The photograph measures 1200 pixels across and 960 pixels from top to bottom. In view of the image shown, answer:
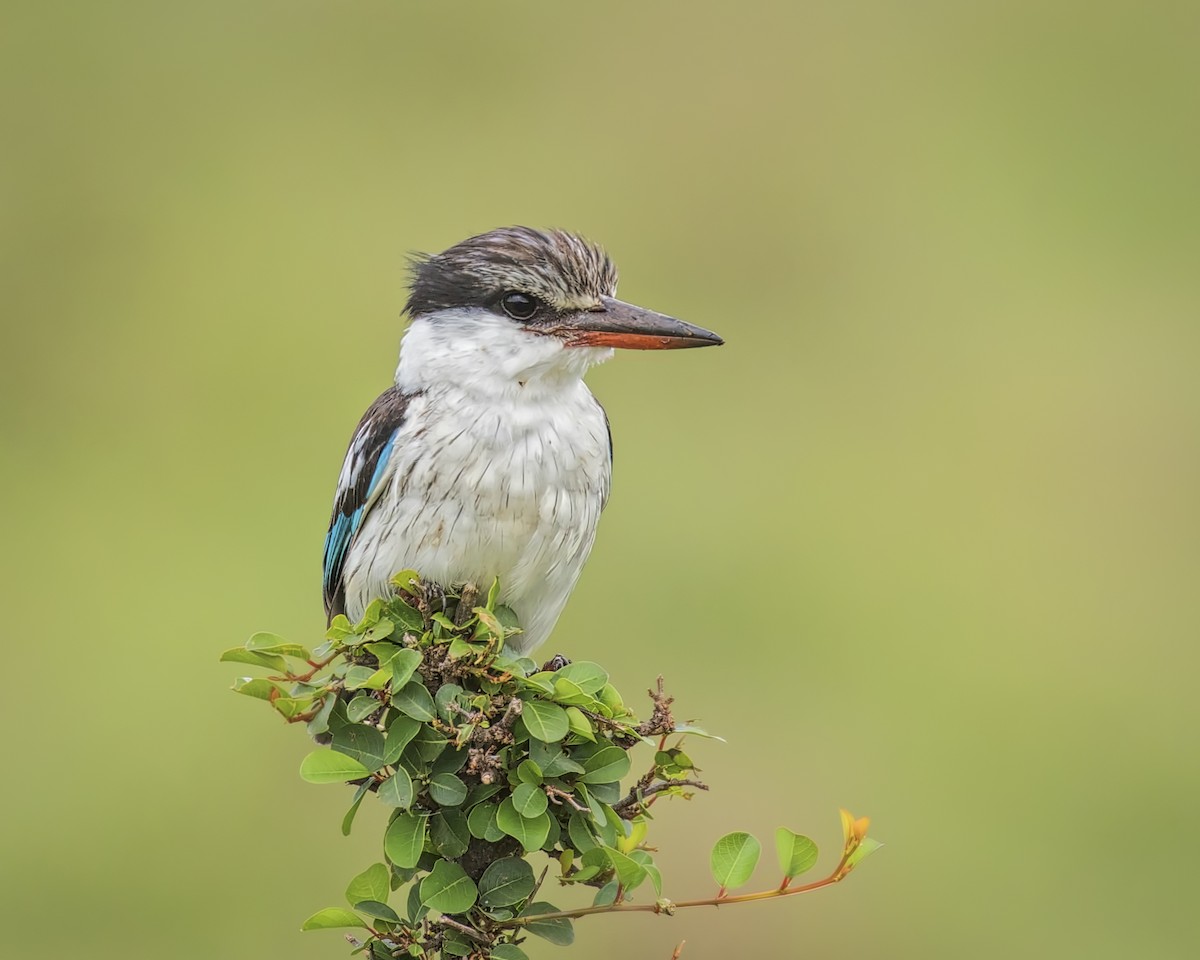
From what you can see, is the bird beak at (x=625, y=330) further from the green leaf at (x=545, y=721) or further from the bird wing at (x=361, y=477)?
the green leaf at (x=545, y=721)

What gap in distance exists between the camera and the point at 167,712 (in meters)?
6.04

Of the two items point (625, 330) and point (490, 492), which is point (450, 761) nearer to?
point (490, 492)

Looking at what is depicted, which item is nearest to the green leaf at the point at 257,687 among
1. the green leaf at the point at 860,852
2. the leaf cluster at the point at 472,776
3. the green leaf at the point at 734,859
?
the leaf cluster at the point at 472,776

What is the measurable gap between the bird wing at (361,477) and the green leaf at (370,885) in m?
0.99

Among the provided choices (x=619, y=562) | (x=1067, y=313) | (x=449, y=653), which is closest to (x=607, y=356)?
(x=449, y=653)

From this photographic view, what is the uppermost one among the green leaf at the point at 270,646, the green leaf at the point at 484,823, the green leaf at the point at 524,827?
the green leaf at the point at 270,646

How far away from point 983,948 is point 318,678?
12.2ft

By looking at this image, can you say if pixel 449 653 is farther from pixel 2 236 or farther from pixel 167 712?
pixel 2 236

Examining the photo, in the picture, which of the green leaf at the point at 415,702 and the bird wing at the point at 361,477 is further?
the bird wing at the point at 361,477

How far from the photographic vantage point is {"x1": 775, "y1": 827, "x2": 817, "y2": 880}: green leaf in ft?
6.77

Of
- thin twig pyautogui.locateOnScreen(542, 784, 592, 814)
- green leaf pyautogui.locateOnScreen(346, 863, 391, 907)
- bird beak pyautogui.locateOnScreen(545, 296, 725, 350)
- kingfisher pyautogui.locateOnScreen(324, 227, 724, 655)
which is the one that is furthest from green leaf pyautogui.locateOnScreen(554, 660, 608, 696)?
bird beak pyautogui.locateOnScreen(545, 296, 725, 350)

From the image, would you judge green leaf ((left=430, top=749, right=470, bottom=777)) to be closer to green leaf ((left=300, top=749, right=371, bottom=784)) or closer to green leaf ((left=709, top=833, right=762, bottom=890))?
green leaf ((left=300, top=749, right=371, bottom=784))

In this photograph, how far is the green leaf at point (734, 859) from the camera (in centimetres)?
205

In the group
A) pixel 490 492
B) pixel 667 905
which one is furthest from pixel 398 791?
pixel 490 492
